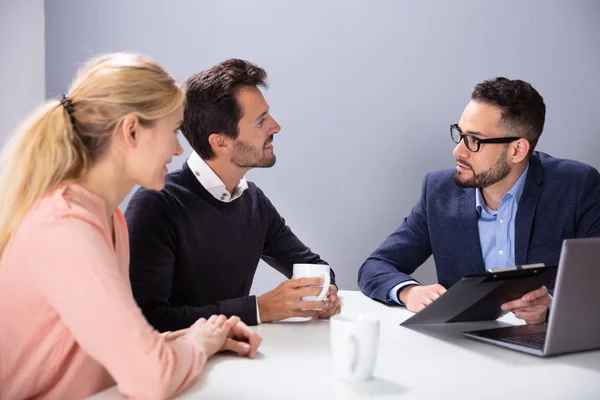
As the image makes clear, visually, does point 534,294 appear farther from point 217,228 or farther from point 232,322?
point 217,228

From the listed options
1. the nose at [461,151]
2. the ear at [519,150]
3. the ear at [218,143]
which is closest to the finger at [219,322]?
the ear at [218,143]

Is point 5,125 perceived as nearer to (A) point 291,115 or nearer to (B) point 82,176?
(A) point 291,115

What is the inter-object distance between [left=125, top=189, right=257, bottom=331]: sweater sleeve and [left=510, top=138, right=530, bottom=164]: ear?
1.13m

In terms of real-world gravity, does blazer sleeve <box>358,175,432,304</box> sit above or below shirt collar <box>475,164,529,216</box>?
below

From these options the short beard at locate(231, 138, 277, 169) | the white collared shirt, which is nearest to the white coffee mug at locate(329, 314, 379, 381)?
the white collared shirt

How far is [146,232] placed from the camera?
1696 millimetres

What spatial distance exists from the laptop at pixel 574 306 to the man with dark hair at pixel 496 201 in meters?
0.75

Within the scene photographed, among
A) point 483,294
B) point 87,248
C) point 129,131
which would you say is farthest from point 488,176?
point 87,248

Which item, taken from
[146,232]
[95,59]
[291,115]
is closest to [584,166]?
[291,115]

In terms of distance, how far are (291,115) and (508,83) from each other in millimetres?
801

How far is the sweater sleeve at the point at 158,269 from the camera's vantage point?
1584 mm

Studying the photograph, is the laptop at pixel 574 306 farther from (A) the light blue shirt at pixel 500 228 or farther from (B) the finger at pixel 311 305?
(A) the light blue shirt at pixel 500 228

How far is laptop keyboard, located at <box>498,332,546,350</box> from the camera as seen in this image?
1359mm

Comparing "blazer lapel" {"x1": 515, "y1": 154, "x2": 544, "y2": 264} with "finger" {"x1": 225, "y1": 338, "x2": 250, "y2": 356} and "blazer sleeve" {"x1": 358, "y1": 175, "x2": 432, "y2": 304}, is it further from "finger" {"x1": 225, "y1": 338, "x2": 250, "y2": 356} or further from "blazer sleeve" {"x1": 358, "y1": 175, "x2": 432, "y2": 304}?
"finger" {"x1": 225, "y1": 338, "x2": 250, "y2": 356}
